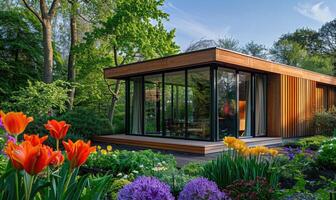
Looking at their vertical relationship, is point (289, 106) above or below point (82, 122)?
above

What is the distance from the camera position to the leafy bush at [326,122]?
1025 cm

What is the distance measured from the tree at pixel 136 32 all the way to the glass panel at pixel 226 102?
4.49 m

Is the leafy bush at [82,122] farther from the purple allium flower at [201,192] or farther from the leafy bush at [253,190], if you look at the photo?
the purple allium flower at [201,192]

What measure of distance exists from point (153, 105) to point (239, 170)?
726 centimetres

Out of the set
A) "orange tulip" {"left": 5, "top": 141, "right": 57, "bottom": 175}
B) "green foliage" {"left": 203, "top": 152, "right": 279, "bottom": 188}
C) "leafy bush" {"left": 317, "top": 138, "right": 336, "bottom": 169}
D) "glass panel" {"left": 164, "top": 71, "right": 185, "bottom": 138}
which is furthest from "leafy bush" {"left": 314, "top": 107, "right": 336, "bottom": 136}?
"orange tulip" {"left": 5, "top": 141, "right": 57, "bottom": 175}

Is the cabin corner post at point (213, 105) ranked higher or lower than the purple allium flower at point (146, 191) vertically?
higher

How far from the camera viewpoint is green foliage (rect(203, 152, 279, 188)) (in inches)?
115

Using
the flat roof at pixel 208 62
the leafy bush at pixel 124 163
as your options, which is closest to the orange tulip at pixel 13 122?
the leafy bush at pixel 124 163

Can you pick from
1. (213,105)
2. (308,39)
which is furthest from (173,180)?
(308,39)

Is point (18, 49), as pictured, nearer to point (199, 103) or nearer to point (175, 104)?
point (175, 104)

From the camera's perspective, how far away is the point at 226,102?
28.0 feet

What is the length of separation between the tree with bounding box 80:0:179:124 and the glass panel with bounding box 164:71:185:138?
3185 mm

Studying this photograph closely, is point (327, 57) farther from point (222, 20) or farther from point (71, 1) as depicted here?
point (71, 1)

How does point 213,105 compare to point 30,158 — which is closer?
point 30,158
